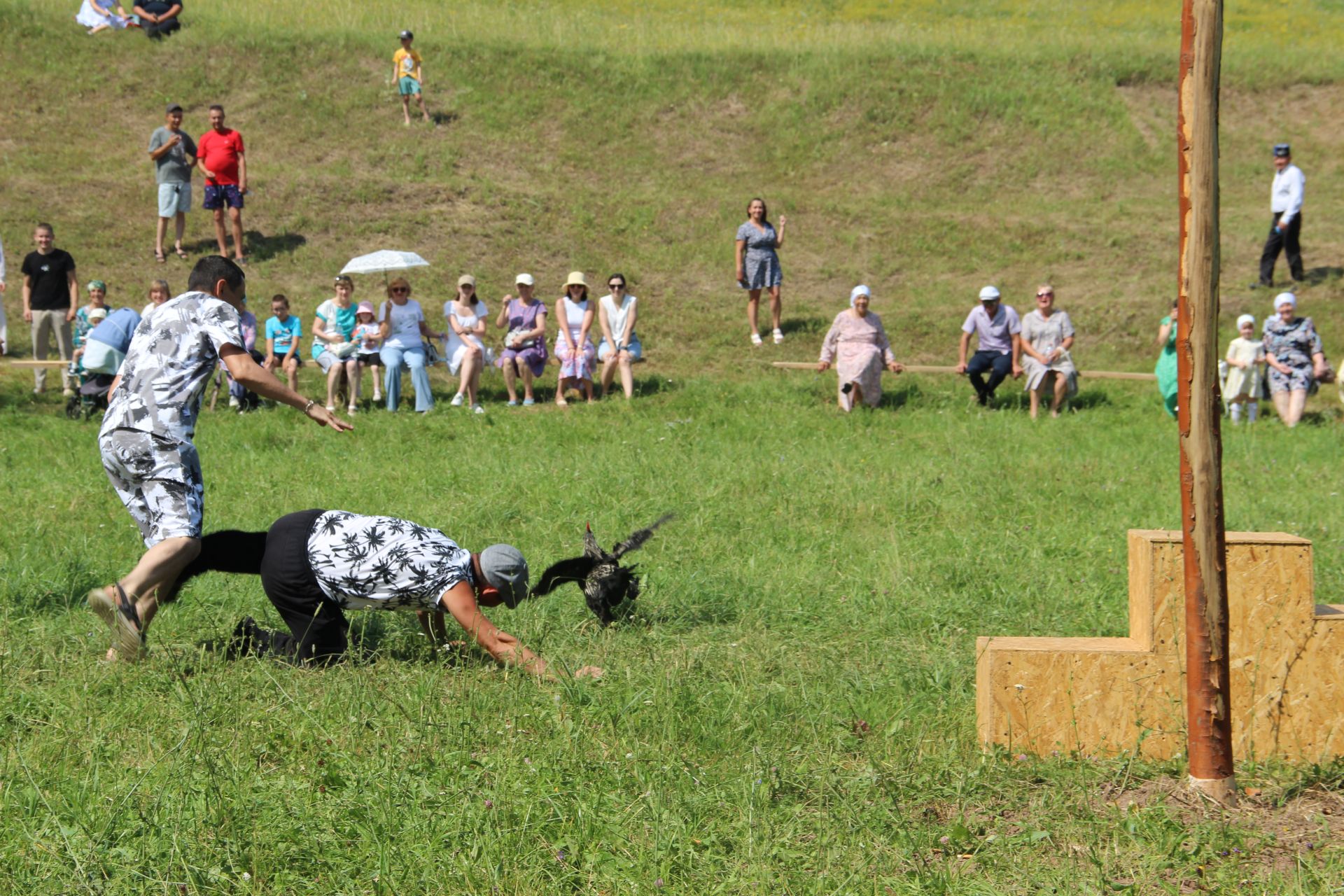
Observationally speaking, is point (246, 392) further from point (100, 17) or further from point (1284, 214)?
point (100, 17)

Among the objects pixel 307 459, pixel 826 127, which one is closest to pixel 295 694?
pixel 307 459

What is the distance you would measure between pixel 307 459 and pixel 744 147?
16.6 metres

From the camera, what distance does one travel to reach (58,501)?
9289 millimetres

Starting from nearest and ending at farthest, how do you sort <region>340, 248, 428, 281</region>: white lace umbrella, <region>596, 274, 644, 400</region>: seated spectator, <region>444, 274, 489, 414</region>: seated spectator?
<region>444, 274, 489, 414</region>: seated spectator, <region>596, 274, 644, 400</region>: seated spectator, <region>340, 248, 428, 281</region>: white lace umbrella

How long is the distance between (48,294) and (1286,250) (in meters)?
17.3

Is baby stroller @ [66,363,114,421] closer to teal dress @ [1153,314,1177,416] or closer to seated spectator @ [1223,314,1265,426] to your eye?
teal dress @ [1153,314,1177,416]

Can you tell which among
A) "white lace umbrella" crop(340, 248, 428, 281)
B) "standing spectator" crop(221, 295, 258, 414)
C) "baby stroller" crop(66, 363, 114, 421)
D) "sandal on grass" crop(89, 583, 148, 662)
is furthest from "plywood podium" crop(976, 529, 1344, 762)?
"white lace umbrella" crop(340, 248, 428, 281)

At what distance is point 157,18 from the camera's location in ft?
86.2

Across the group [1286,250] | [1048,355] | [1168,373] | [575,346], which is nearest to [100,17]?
[575,346]

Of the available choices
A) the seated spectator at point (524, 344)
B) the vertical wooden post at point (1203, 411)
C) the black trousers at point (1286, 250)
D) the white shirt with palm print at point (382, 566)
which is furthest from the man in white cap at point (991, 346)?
the vertical wooden post at point (1203, 411)

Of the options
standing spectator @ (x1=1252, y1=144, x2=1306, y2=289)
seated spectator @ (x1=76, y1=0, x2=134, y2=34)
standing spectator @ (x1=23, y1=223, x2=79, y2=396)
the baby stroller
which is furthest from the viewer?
seated spectator @ (x1=76, y1=0, x2=134, y2=34)

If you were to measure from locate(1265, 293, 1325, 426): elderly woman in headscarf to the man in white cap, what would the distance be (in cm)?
270

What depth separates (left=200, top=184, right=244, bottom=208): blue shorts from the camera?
1892cm

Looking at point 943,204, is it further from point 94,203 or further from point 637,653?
point 637,653
